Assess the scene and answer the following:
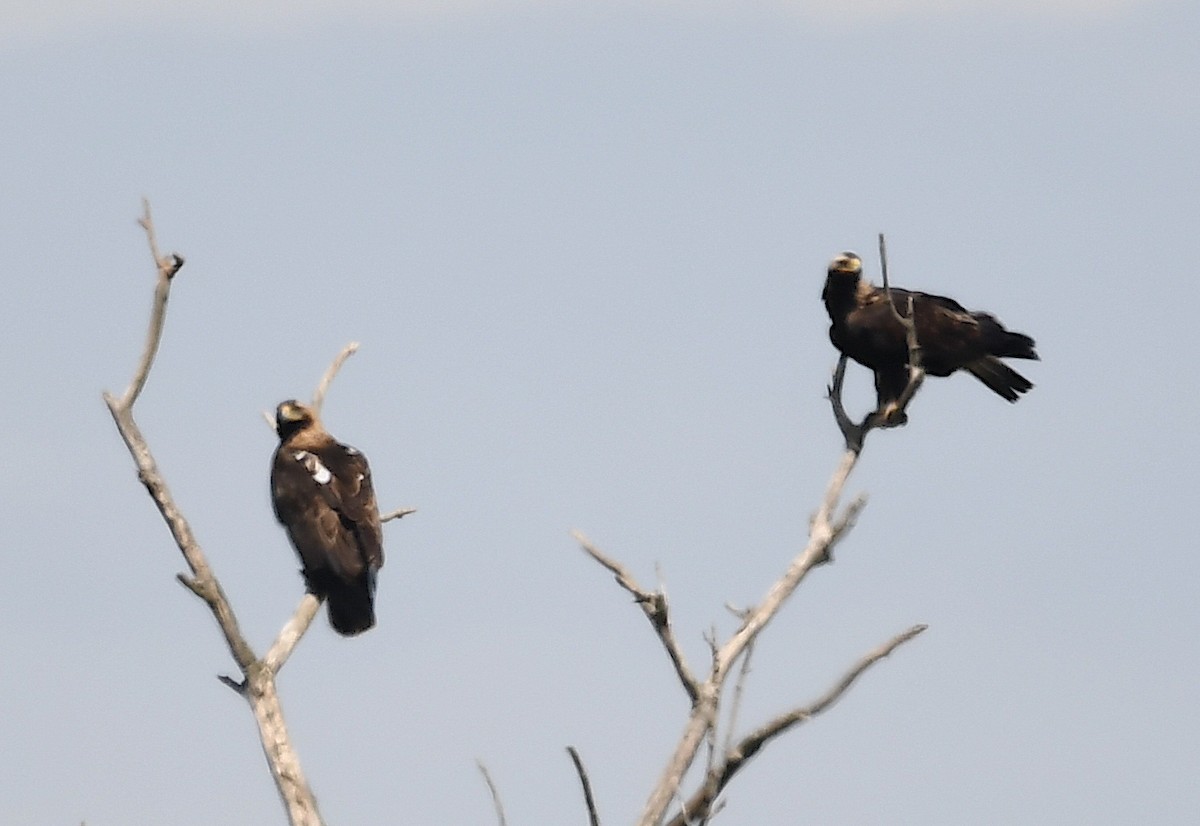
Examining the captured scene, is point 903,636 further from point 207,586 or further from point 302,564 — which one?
point 302,564

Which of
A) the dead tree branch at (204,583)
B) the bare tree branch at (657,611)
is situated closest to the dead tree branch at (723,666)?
the bare tree branch at (657,611)

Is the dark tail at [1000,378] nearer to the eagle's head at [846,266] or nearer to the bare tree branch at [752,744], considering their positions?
the eagle's head at [846,266]

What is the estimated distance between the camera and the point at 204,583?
725cm

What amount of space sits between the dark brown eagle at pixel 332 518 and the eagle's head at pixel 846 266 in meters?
2.89

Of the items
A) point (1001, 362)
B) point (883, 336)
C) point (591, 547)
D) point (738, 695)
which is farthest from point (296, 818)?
point (1001, 362)

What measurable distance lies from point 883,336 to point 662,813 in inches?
200

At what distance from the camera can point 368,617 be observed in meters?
9.84

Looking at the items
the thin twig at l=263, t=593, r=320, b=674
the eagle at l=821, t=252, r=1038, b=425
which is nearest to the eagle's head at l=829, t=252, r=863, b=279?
the eagle at l=821, t=252, r=1038, b=425

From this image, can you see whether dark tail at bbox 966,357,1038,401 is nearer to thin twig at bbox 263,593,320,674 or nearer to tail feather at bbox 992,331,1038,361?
tail feather at bbox 992,331,1038,361

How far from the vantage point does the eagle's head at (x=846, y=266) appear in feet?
35.8

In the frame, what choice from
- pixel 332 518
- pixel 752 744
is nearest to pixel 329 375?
pixel 332 518

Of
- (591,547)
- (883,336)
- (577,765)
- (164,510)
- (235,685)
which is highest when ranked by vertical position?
(883,336)

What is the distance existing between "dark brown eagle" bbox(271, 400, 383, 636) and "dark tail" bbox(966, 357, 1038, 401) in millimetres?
3433

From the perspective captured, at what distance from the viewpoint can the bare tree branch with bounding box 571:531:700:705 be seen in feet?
20.1
